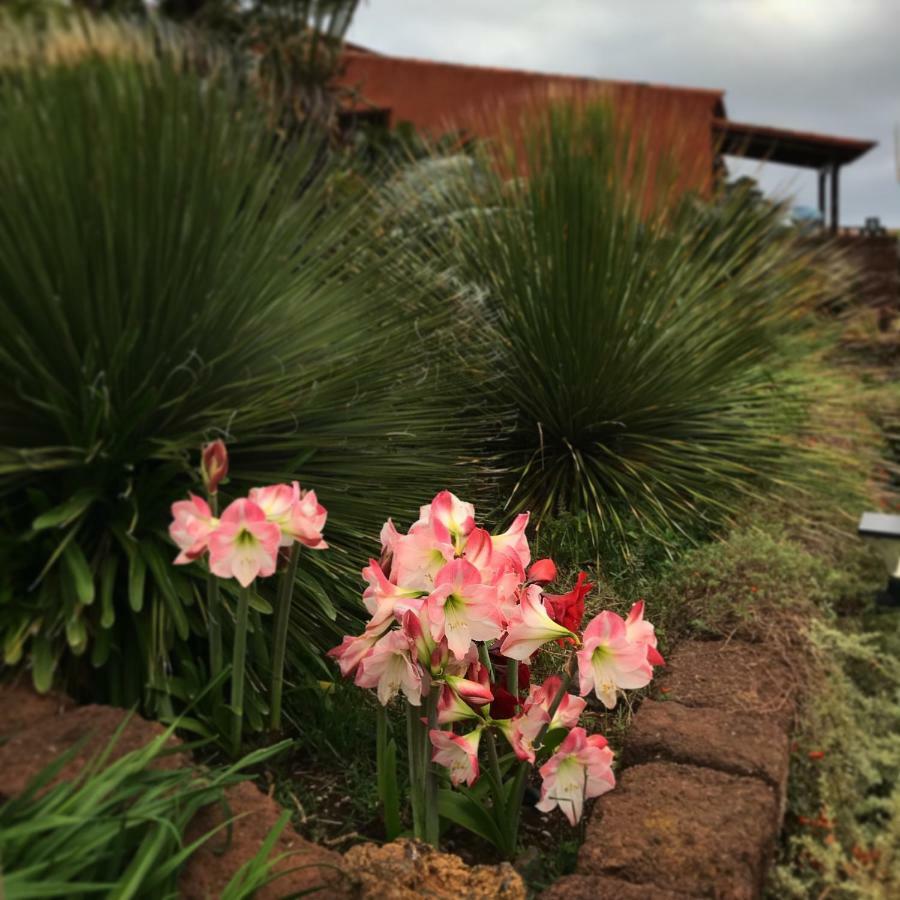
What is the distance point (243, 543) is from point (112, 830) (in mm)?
552

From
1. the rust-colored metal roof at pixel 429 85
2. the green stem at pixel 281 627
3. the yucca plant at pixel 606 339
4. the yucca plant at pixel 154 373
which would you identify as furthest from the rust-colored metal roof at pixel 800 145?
the green stem at pixel 281 627

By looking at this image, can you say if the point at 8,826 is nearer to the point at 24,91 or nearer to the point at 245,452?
the point at 245,452

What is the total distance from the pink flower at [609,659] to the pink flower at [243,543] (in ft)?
2.01

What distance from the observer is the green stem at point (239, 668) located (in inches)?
88.4

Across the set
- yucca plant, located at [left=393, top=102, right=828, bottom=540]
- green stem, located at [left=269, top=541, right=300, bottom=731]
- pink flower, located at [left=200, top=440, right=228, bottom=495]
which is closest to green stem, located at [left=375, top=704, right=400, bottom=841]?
green stem, located at [left=269, top=541, right=300, bottom=731]

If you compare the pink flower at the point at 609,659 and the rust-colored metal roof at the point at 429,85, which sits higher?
the rust-colored metal roof at the point at 429,85

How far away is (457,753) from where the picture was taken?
6.57ft

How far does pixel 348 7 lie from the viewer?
491 inches

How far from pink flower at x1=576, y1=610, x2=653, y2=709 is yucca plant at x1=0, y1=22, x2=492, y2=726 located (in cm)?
94

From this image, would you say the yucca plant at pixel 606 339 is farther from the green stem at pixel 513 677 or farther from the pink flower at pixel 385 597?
the pink flower at pixel 385 597

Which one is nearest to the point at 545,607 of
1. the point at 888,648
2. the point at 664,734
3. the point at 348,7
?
the point at 664,734

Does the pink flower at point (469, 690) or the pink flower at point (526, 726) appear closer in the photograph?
the pink flower at point (469, 690)

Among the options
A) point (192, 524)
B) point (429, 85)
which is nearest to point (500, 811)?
point (192, 524)

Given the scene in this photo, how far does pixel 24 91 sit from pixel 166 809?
2.24 m
